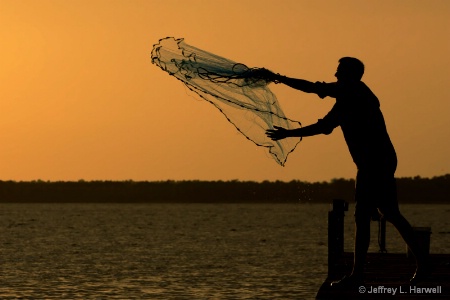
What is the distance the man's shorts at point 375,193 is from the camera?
492 inches

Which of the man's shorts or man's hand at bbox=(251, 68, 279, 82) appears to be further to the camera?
man's hand at bbox=(251, 68, 279, 82)

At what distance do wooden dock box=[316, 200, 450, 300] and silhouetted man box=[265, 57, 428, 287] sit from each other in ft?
2.44

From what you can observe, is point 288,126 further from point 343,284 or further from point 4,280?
point 4,280

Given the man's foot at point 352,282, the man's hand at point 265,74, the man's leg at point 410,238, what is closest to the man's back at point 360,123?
the man's leg at point 410,238

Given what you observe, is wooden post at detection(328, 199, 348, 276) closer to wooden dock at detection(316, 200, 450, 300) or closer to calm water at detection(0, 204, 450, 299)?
wooden dock at detection(316, 200, 450, 300)

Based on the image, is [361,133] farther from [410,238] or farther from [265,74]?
[265,74]

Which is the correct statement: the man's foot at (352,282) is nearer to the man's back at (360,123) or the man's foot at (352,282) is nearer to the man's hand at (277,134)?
the man's back at (360,123)

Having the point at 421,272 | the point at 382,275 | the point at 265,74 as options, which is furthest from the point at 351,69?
the point at 382,275

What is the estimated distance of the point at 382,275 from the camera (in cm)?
1609

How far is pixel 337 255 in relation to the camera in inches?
764

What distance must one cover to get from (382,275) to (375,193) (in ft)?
12.7

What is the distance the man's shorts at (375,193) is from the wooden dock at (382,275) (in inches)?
39.7

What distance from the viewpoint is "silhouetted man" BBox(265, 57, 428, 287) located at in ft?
40.4

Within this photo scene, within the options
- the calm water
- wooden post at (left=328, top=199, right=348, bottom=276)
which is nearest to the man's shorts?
wooden post at (left=328, top=199, right=348, bottom=276)
